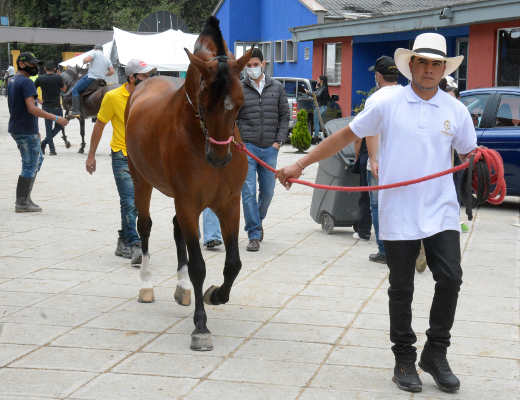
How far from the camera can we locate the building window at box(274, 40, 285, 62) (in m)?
38.7

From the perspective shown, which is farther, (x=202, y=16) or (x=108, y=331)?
(x=202, y=16)

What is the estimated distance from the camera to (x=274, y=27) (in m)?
40.1

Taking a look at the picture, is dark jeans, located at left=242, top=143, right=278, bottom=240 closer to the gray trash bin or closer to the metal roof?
the gray trash bin

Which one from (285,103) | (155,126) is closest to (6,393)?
(155,126)

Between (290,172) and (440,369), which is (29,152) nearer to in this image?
(290,172)

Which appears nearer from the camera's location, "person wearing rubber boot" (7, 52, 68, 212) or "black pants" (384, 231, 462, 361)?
"black pants" (384, 231, 462, 361)

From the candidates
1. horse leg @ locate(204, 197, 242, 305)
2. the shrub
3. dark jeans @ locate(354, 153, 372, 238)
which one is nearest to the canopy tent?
the shrub

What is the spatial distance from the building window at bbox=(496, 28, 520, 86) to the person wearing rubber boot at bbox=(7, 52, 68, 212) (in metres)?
12.2

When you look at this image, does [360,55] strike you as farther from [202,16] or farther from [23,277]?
[202,16]

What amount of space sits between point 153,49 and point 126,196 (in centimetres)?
1973

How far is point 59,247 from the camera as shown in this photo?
898cm

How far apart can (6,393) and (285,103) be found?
565 centimetres

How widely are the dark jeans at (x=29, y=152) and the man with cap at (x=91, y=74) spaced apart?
9117 millimetres

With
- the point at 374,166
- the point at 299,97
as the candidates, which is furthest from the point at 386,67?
the point at 299,97
